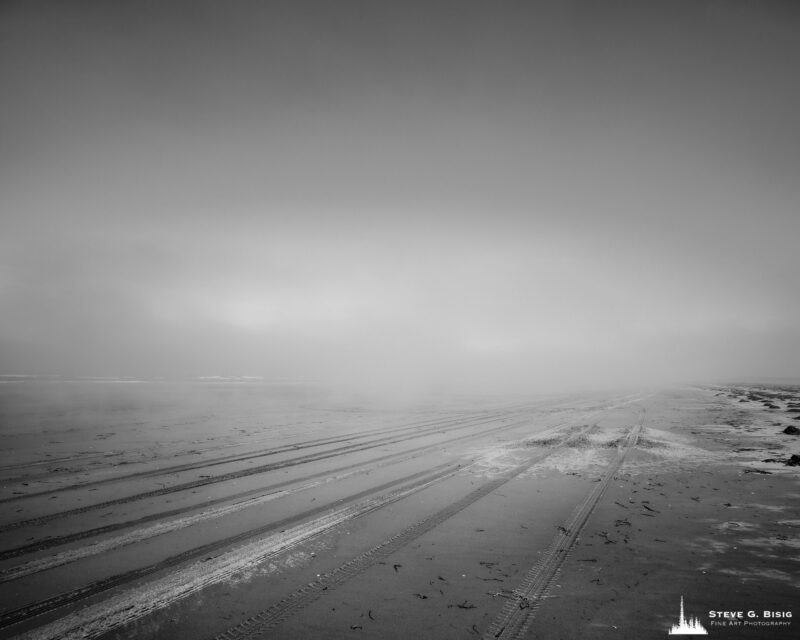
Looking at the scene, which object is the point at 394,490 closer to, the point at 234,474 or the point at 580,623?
A: the point at 234,474

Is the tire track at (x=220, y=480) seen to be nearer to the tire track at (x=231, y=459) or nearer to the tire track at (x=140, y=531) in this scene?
the tire track at (x=140, y=531)


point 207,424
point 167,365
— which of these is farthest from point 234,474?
point 167,365

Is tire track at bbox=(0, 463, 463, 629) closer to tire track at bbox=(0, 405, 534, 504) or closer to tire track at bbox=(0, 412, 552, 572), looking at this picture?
tire track at bbox=(0, 412, 552, 572)

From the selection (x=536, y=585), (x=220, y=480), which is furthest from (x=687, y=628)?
(x=220, y=480)

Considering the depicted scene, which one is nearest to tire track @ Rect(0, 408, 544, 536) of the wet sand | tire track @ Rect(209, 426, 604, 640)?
the wet sand

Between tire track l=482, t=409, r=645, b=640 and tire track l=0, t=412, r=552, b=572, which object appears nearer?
tire track l=482, t=409, r=645, b=640

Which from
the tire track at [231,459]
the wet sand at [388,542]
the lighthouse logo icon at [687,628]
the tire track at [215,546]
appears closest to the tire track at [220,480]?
the wet sand at [388,542]
